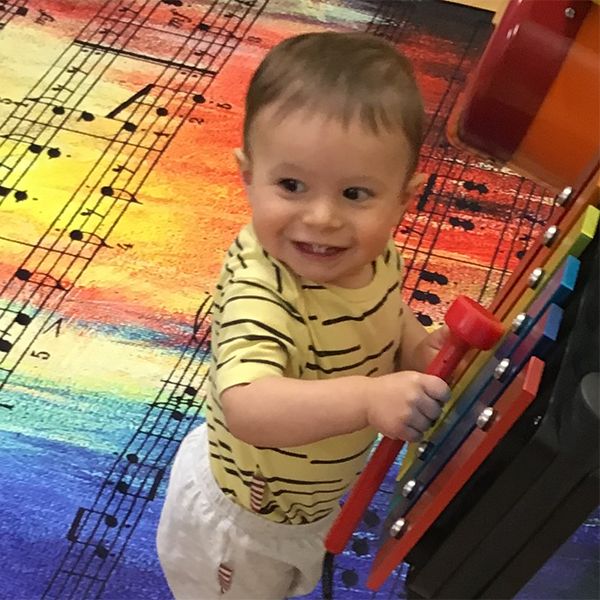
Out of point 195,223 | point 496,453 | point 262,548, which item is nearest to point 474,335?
point 496,453

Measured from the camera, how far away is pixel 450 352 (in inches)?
20.8

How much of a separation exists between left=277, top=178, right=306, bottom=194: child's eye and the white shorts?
0.29 metres

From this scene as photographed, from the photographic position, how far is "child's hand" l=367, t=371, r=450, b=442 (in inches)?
20.2

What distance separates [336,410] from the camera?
0.55 metres

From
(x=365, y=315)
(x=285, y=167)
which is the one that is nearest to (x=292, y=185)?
(x=285, y=167)

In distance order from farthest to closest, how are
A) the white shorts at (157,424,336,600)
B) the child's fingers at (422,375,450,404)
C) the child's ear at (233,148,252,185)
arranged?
the white shorts at (157,424,336,600), the child's ear at (233,148,252,185), the child's fingers at (422,375,450,404)

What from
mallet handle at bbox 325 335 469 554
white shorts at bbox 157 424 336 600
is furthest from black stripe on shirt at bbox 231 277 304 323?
white shorts at bbox 157 424 336 600

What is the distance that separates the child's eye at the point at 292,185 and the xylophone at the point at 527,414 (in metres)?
0.15

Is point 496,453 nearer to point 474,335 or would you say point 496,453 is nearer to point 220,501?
point 474,335

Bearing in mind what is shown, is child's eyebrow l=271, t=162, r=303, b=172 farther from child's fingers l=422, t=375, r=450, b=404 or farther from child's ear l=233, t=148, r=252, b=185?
child's fingers l=422, t=375, r=450, b=404

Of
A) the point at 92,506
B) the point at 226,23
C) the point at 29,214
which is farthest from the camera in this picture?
the point at 226,23

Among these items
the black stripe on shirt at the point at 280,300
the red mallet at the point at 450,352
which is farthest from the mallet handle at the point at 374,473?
the black stripe on shirt at the point at 280,300

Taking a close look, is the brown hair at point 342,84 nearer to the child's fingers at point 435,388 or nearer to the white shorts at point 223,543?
the child's fingers at point 435,388

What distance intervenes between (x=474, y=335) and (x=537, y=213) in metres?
0.99
